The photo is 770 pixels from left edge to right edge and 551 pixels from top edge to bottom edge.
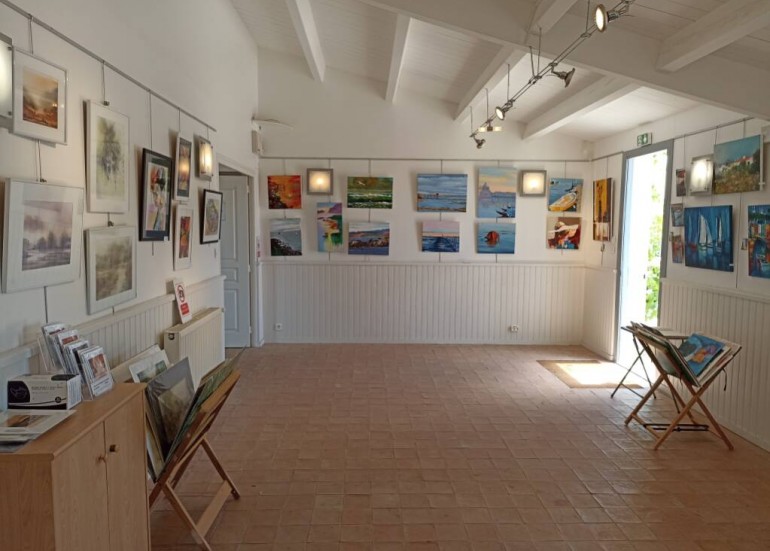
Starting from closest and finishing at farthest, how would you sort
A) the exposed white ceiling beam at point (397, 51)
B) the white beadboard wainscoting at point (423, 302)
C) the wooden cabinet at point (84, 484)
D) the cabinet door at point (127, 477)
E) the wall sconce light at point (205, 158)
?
the wooden cabinet at point (84, 484), the cabinet door at point (127, 477), the exposed white ceiling beam at point (397, 51), the wall sconce light at point (205, 158), the white beadboard wainscoting at point (423, 302)

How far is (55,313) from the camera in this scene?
282 centimetres

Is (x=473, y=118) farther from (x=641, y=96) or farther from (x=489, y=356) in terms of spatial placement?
(x=489, y=356)

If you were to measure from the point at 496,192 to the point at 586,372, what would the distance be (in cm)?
290

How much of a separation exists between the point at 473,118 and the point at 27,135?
6.02 meters

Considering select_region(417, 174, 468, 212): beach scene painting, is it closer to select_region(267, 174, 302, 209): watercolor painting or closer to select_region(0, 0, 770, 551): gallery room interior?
select_region(0, 0, 770, 551): gallery room interior

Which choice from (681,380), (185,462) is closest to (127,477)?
(185,462)

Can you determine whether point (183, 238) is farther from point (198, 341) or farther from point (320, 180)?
point (320, 180)

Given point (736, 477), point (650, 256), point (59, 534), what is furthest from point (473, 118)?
point (59, 534)

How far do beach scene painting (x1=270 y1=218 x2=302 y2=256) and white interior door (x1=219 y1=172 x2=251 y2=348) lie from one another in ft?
1.38

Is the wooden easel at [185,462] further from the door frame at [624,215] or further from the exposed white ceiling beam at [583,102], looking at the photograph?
the door frame at [624,215]

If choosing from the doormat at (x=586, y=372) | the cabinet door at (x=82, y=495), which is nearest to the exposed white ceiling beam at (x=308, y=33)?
the cabinet door at (x=82, y=495)

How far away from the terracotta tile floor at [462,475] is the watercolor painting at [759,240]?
151 cm

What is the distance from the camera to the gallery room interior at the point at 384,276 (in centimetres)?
264

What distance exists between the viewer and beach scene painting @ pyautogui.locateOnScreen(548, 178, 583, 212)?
7.78 metres
